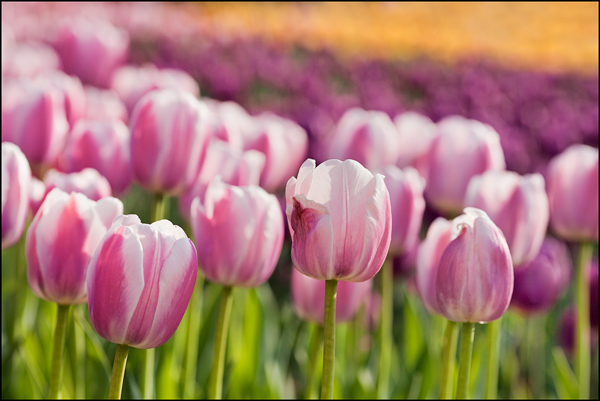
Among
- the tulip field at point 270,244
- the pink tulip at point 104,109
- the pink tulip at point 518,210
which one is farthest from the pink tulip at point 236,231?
the pink tulip at point 104,109

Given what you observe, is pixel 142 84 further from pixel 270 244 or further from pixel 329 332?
pixel 329 332

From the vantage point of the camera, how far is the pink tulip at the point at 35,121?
1410mm

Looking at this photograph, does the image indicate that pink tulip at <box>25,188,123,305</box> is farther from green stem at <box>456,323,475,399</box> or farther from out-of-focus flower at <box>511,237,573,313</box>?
out-of-focus flower at <box>511,237,573,313</box>

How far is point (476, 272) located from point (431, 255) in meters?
0.22

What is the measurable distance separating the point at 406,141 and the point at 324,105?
134 cm

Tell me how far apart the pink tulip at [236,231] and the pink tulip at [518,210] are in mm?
393

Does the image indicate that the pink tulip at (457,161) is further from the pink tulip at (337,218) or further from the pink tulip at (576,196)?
the pink tulip at (337,218)

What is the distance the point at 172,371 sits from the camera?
1.39m

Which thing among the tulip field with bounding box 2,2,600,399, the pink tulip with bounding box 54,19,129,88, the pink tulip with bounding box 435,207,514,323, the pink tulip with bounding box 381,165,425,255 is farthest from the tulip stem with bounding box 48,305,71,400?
the pink tulip with bounding box 54,19,129,88

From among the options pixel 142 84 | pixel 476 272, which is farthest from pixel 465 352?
pixel 142 84

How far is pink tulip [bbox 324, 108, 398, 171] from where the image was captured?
59.3 inches

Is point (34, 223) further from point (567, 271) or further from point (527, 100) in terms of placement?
point (527, 100)

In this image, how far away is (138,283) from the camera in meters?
0.71

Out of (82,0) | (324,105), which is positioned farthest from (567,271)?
(82,0)
